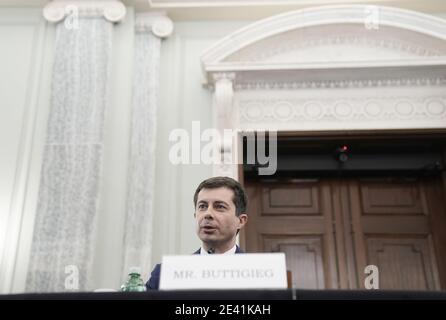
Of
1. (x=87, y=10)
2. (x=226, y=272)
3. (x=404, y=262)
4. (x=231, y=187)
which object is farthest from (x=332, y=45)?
(x=226, y=272)

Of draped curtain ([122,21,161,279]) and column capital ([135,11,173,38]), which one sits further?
column capital ([135,11,173,38])

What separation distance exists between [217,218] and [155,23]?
8.05 ft

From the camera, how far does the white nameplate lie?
1.06 m

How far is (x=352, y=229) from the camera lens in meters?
3.77

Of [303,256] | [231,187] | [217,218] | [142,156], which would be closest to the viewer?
[217,218]

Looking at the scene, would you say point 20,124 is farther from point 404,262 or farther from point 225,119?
point 404,262

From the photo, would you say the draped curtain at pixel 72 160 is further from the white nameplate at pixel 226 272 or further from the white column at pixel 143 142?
the white nameplate at pixel 226 272

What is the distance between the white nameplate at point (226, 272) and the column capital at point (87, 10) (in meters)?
3.05

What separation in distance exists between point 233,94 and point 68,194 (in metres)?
1.44

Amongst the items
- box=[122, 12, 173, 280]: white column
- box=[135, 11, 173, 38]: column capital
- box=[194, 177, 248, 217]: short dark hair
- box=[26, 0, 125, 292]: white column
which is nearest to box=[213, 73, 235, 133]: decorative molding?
box=[122, 12, 173, 280]: white column

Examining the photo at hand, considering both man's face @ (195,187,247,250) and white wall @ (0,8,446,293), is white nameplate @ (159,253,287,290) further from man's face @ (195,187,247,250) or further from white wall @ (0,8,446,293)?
white wall @ (0,8,446,293)

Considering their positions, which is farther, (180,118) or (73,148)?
(180,118)
